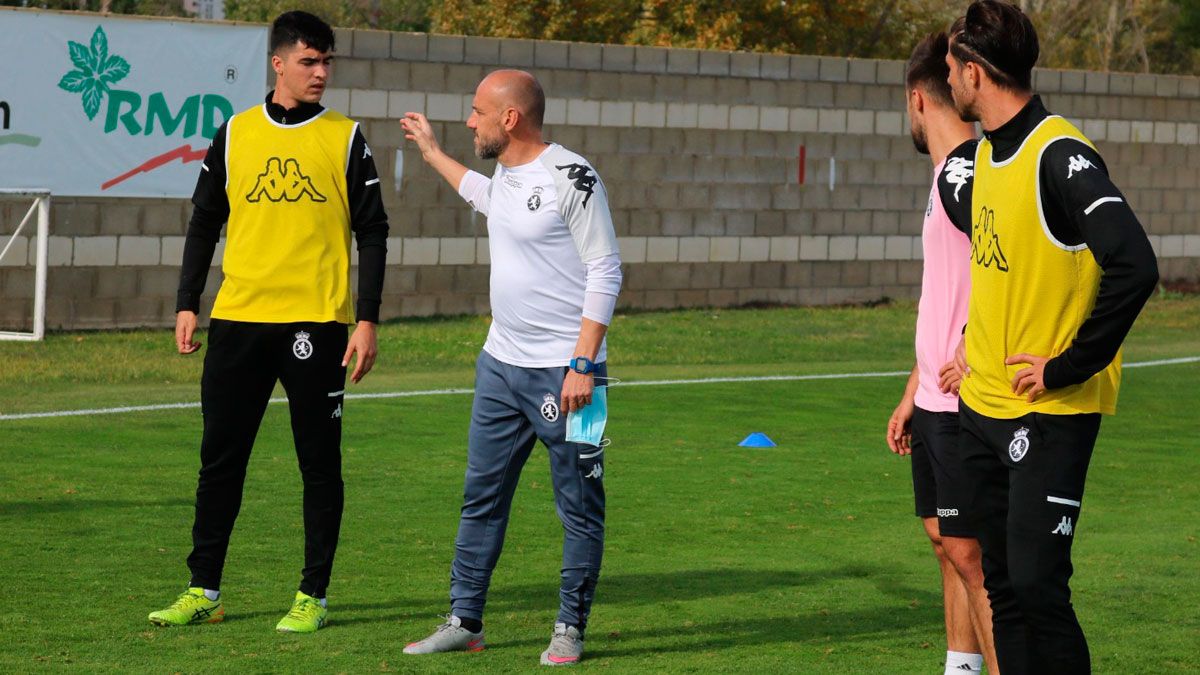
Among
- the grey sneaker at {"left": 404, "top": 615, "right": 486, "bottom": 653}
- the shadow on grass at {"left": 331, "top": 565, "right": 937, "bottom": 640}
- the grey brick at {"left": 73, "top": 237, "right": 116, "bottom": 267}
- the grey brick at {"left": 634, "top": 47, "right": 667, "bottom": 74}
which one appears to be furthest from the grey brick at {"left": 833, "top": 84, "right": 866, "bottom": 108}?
the grey sneaker at {"left": 404, "top": 615, "right": 486, "bottom": 653}

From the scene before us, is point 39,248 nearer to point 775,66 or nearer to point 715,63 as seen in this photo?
point 715,63

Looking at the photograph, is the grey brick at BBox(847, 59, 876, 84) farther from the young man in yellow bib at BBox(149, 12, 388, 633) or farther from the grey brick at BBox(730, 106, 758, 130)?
the young man in yellow bib at BBox(149, 12, 388, 633)

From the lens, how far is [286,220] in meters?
6.22

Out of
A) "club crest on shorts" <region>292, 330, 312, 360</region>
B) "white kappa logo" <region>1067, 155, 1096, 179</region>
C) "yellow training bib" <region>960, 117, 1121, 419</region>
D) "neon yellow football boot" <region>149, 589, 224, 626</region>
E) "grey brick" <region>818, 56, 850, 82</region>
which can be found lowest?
"neon yellow football boot" <region>149, 589, 224, 626</region>

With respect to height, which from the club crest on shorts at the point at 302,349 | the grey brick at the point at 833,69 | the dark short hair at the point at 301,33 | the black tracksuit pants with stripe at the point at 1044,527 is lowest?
the black tracksuit pants with stripe at the point at 1044,527

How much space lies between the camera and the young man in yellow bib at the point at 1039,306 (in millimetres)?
4273

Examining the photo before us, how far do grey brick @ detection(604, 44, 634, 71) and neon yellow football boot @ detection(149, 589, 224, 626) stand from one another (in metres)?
14.5

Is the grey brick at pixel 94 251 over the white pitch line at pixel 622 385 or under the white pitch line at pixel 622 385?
over

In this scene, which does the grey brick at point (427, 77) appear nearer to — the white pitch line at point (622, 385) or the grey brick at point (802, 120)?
the grey brick at point (802, 120)

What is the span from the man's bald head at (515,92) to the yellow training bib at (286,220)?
689mm

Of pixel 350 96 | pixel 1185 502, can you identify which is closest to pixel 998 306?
pixel 1185 502

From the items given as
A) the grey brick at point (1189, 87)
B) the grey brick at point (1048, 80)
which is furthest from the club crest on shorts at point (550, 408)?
the grey brick at point (1189, 87)

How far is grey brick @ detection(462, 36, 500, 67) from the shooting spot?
62.3 ft

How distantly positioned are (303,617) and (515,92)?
1998 mm
